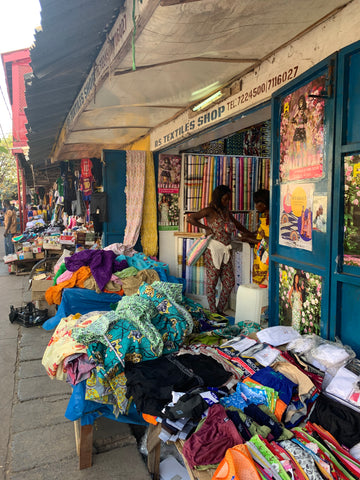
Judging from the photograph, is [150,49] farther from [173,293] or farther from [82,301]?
[82,301]

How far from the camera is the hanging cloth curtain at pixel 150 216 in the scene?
624 cm

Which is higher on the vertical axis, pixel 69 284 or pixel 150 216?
pixel 150 216

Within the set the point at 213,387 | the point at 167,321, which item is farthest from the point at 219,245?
the point at 213,387

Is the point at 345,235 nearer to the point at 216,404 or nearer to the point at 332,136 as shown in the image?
the point at 332,136

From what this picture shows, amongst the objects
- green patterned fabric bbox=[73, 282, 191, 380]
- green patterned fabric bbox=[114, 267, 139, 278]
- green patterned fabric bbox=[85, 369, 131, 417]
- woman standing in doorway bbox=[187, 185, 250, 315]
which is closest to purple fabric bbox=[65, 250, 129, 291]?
green patterned fabric bbox=[114, 267, 139, 278]

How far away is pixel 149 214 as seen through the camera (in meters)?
6.29

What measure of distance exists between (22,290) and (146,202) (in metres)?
3.70

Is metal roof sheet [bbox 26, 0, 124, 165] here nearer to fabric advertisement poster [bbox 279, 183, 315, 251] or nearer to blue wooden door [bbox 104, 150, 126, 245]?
blue wooden door [bbox 104, 150, 126, 245]

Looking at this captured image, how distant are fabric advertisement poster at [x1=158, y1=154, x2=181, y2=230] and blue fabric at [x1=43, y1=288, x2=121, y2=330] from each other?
1.97 m

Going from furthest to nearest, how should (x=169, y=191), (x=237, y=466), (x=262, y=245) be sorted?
(x=169, y=191), (x=262, y=245), (x=237, y=466)

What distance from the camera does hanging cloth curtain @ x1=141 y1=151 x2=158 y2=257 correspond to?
20.5ft

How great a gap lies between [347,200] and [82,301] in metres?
3.36

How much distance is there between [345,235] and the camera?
7.66ft

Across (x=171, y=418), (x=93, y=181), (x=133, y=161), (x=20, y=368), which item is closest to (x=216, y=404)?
(x=171, y=418)
